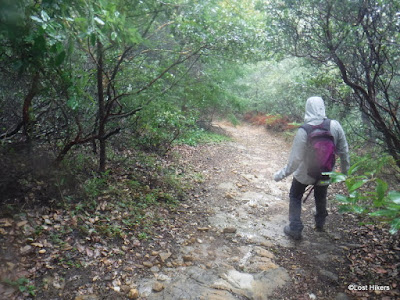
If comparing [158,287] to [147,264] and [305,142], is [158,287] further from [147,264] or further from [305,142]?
[305,142]

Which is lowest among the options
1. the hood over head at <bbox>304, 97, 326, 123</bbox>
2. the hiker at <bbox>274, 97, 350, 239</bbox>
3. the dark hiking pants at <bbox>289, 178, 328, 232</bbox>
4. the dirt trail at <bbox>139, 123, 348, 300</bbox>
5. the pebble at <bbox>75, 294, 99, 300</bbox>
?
the dirt trail at <bbox>139, 123, 348, 300</bbox>

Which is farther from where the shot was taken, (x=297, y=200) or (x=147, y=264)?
(x=297, y=200)

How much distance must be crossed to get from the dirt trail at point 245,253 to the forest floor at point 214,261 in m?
0.01

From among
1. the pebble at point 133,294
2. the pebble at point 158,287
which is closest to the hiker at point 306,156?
the pebble at point 158,287

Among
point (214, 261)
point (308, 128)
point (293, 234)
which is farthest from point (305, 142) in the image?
point (214, 261)

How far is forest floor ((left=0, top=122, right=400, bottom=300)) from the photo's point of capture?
3.16 m

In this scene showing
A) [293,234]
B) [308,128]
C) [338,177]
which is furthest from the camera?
[293,234]

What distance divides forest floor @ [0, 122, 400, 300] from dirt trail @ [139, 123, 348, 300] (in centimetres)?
1

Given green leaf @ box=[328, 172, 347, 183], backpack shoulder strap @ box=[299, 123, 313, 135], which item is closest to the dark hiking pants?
backpack shoulder strap @ box=[299, 123, 313, 135]

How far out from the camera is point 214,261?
387cm

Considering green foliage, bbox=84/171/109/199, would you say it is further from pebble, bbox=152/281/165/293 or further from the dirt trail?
pebble, bbox=152/281/165/293

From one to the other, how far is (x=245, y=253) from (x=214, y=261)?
0.51 metres

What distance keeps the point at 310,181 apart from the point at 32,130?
435cm

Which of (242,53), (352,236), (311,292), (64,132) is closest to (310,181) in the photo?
(352,236)
